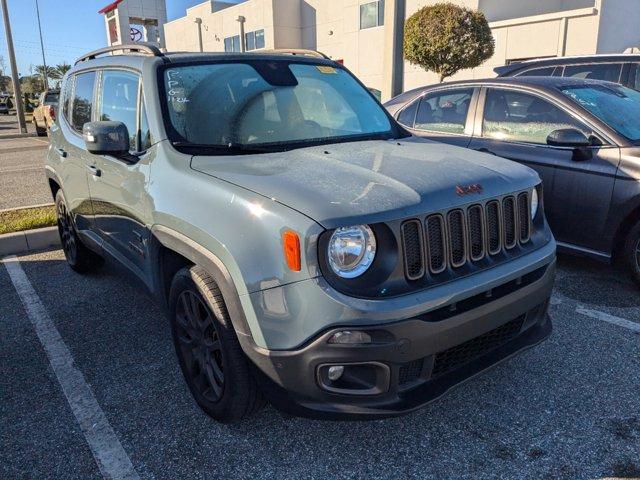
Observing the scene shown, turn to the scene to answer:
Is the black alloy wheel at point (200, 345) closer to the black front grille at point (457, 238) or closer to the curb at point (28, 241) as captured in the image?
the black front grille at point (457, 238)

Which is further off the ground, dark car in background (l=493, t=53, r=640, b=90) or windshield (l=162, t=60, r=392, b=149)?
dark car in background (l=493, t=53, r=640, b=90)

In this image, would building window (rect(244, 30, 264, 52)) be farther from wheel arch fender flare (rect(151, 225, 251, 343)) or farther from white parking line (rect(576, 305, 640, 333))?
wheel arch fender flare (rect(151, 225, 251, 343))

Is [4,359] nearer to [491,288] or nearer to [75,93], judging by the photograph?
[75,93]

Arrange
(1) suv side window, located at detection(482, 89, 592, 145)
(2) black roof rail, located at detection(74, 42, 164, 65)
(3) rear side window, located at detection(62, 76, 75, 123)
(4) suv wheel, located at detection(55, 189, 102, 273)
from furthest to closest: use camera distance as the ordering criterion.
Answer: (4) suv wheel, located at detection(55, 189, 102, 273), (1) suv side window, located at detection(482, 89, 592, 145), (3) rear side window, located at detection(62, 76, 75, 123), (2) black roof rail, located at detection(74, 42, 164, 65)

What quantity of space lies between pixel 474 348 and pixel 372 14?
95.2 feet

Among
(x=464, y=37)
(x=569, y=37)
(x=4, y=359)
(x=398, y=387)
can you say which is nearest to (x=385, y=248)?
(x=398, y=387)

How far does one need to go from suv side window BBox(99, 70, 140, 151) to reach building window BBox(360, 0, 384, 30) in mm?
26407

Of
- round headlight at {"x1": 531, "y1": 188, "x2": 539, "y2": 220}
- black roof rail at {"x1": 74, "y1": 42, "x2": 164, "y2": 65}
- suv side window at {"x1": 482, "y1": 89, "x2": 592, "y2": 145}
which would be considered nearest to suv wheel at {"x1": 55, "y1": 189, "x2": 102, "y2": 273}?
black roof rail at {"x1": 74, "y1": 42, "x2": 164, "y2": 65}

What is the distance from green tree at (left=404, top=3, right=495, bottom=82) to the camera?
57.3 ft

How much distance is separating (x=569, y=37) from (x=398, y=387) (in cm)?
2004

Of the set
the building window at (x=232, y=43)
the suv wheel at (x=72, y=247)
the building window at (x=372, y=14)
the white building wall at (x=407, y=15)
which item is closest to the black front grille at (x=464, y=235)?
the suv wheel at (x=72, y=247)

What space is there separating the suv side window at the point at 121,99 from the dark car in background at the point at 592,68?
5.15 metres

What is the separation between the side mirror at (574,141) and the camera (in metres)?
4.17

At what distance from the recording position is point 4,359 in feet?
11.1
